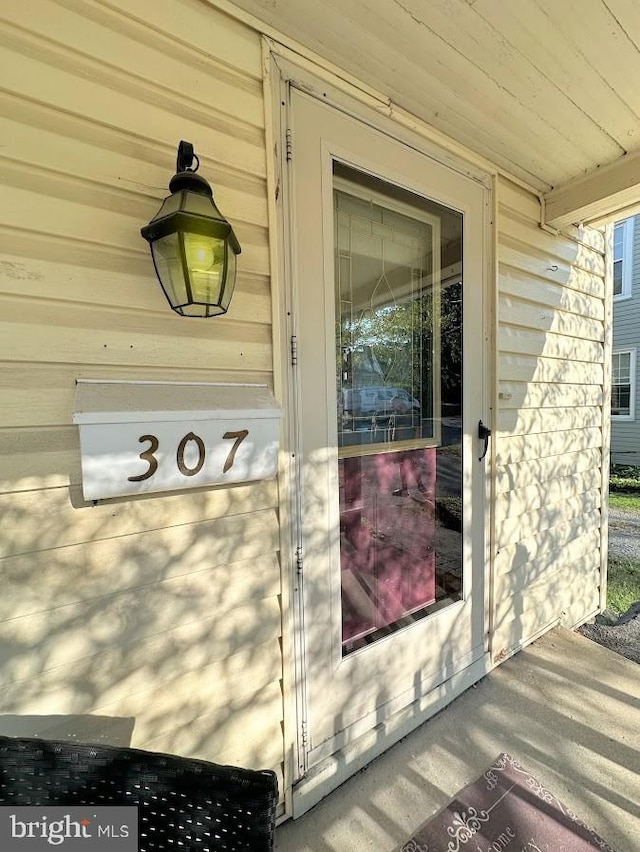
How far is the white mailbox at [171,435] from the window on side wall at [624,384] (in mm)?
9211

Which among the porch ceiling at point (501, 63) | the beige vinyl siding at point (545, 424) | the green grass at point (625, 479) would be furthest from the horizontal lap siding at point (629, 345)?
the porch ceiling at point (501, 63)

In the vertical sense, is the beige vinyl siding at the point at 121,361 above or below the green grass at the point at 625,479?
above

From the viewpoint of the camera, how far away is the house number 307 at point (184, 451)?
1046 mm

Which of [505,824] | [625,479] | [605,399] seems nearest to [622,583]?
[605,399]

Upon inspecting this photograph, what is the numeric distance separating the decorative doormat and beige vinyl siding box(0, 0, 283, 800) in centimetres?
65

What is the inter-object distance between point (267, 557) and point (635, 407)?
9453mm

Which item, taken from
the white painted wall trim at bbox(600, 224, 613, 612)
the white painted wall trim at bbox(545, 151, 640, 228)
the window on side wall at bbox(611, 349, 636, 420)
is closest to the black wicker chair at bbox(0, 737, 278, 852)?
the white painted wall trim at bbox(545, 151, 640, 228)

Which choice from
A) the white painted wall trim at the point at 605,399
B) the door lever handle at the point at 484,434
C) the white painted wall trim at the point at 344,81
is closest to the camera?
the white painted wall trim at the point at 344,81

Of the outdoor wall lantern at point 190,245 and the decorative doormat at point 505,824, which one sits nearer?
the outdoor wall lantern at point 190,245

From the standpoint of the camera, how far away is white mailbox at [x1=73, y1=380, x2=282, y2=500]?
99 centimetres

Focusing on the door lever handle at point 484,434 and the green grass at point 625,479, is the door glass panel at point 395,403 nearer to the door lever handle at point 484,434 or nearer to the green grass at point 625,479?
the door lever handle at point 484,434

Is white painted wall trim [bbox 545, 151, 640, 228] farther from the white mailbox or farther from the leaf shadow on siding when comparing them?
the leaf shadow on siding

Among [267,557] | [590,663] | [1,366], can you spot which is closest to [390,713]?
[267,557]

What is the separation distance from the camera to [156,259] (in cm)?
109
